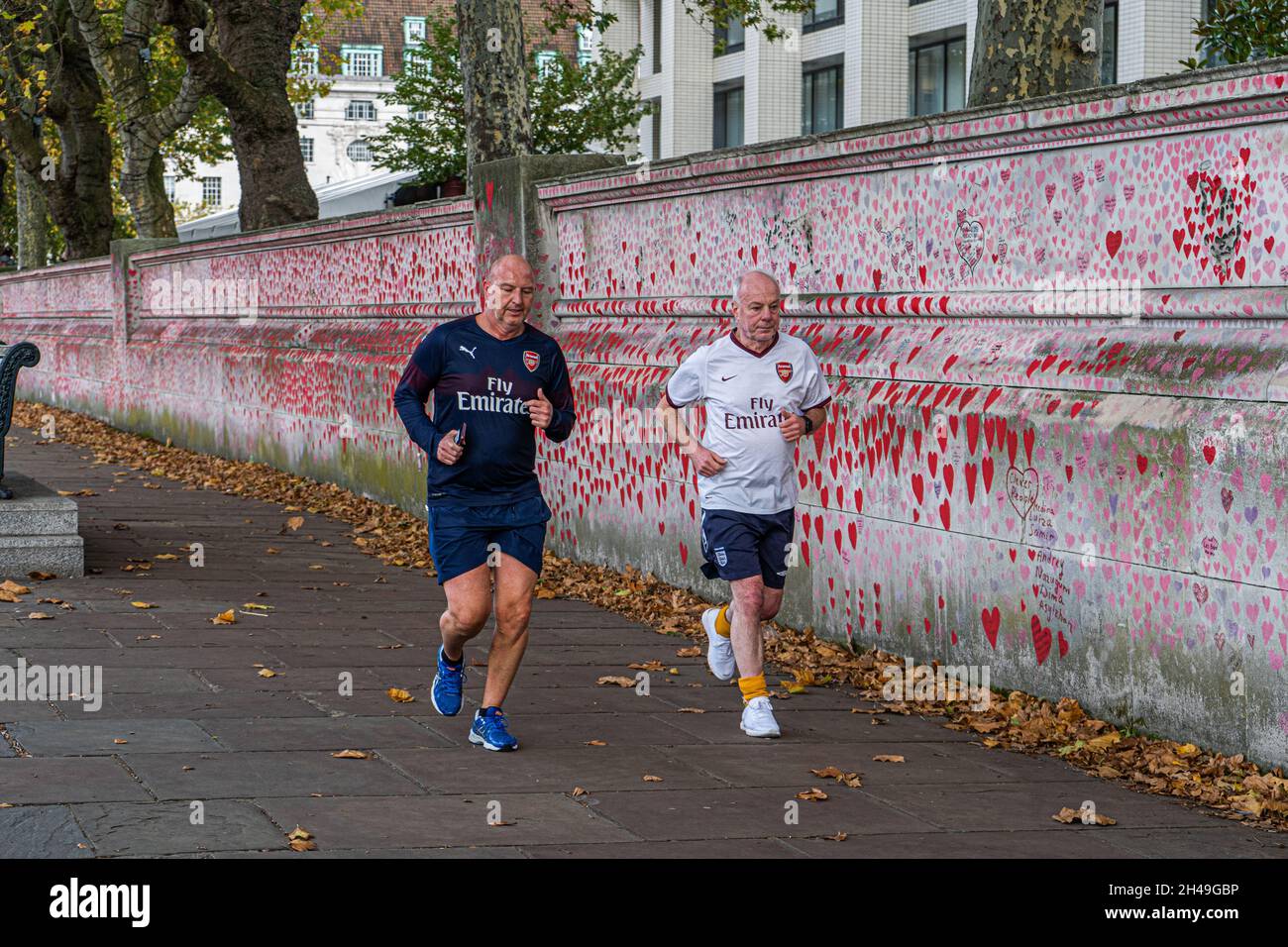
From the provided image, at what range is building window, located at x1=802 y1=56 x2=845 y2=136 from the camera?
46.2 metres

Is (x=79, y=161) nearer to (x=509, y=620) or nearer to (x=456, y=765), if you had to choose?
(x=509, y=620)

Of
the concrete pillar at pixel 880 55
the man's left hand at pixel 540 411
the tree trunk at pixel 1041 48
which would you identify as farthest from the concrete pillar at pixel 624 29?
the man's left hand at pixel 540 411

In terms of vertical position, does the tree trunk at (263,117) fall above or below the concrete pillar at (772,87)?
below

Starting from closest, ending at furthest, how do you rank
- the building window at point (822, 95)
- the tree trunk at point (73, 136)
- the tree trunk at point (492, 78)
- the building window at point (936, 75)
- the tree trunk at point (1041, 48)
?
the tree trunk at point (1041, 48), the tree trunk at point (492, 78), the tree trunk at point (73, 136), the building window at point (936, 75), the building window at point (822, 95)

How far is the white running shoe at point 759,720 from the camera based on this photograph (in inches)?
284

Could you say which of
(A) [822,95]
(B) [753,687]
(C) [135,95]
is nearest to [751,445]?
(B) [753,687]

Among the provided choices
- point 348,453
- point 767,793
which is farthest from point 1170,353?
point 348,453

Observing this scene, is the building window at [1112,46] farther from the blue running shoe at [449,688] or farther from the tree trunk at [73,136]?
the blue running shoe at [449,688]

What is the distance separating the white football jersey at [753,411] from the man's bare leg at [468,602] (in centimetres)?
103

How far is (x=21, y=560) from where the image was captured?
1052 centimetres

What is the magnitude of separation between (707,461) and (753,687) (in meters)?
0.89

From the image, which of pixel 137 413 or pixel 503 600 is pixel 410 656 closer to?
pixel 503 600

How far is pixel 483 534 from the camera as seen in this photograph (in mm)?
7078

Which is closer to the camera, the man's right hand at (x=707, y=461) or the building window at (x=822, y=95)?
the man's right hand at (x=707, y=461)
